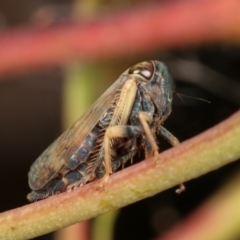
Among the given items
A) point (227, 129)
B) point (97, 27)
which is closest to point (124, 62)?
point (97, 27)

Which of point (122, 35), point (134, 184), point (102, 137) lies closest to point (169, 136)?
point (102, 137)

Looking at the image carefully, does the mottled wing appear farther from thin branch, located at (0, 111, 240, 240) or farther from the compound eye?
thin branch, located at (0, 111, 240, 240)

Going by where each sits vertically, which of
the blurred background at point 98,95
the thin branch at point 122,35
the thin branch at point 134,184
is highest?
the thin branch at point 122,35

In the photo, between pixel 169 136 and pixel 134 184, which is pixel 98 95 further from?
pixel 134 184

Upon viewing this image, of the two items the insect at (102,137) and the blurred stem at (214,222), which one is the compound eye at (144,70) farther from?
the blurred stem at (214,222)

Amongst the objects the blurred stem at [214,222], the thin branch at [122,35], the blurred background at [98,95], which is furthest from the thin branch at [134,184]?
the blurred background at [98,95]

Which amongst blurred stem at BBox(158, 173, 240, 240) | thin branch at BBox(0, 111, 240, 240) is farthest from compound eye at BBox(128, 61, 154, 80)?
thin branch at BBox(0, 111, 240, 240)

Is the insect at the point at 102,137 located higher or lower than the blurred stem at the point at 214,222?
higher
